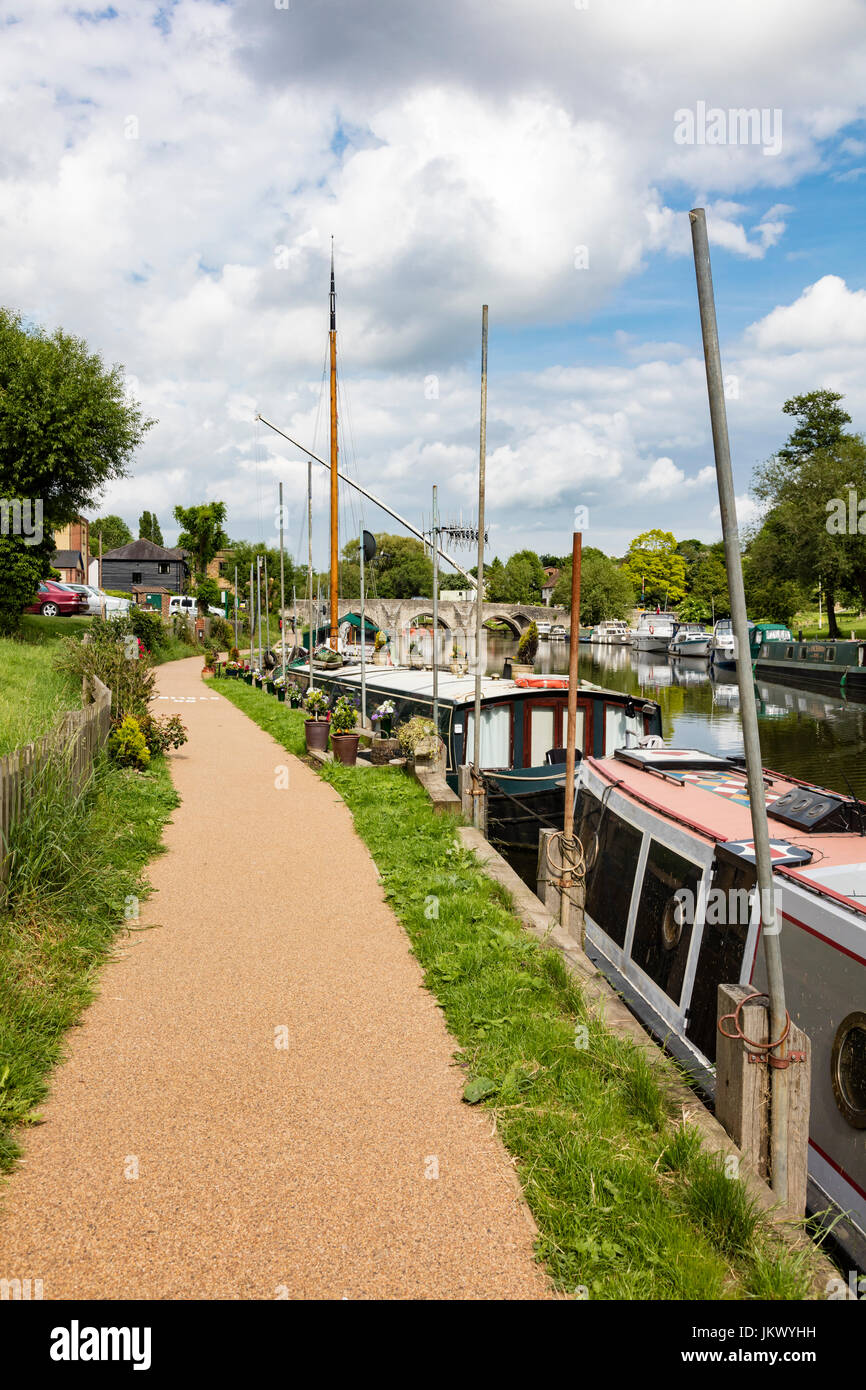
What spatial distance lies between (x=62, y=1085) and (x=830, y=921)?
4.14 metres

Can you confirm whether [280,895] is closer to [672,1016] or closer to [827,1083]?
[672,1016]

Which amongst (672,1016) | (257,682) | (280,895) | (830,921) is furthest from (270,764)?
(257,682)

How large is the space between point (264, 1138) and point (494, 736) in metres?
10.5

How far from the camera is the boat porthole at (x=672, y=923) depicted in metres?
6.55

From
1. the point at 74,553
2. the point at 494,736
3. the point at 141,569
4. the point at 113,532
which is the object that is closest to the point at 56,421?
the point at 494,736

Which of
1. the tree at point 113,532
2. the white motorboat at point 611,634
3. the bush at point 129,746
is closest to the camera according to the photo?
the bush at point 129,746

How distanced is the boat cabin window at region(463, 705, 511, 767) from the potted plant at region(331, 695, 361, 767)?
2134 mm

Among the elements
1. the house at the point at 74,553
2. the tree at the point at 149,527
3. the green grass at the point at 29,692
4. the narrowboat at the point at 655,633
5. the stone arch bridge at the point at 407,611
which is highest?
the tree at the point at 149,527

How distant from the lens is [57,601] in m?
38.9

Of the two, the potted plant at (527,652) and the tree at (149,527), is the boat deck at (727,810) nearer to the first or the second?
the potted plant at (527,652)

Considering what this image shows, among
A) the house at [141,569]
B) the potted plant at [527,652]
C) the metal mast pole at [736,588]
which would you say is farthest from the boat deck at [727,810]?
the house at [141,569]

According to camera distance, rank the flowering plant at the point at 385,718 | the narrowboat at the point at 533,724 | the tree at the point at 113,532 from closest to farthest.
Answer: the narrowboat at the point at 533,724 → the flowering plant at the point at 385,718 → the tree at the point at 113,532

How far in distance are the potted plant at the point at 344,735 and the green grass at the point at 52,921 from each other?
5.80 m

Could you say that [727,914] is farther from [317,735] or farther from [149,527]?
[149,527]
